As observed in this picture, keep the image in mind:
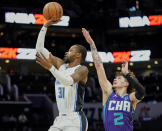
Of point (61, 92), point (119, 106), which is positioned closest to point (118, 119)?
point (119, 106)

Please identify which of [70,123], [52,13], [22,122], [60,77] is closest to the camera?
[60,77]

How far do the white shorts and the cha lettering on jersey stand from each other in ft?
1.59

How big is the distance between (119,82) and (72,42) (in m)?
29.5

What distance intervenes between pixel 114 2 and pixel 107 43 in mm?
4103

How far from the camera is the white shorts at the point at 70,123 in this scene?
227 inches

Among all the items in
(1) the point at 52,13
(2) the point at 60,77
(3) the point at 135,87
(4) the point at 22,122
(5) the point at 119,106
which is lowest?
(4) the point at 22,122

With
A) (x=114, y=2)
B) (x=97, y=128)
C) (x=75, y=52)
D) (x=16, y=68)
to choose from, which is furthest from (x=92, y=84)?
(x=75, y=52)

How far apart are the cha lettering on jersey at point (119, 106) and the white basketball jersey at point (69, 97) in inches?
20.1

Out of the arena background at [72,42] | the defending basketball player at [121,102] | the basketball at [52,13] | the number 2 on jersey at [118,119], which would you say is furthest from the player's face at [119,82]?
the arena background at [72,42]

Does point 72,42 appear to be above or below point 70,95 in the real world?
above

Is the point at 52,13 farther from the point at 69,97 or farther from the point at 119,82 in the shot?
the point at 119,82

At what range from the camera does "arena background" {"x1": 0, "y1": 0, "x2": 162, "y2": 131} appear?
21.6 meters

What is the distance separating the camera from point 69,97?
236 inches

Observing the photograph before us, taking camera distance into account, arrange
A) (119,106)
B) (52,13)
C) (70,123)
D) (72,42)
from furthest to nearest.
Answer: (72,42) → (52,13) → (119,106) → (70,123)
